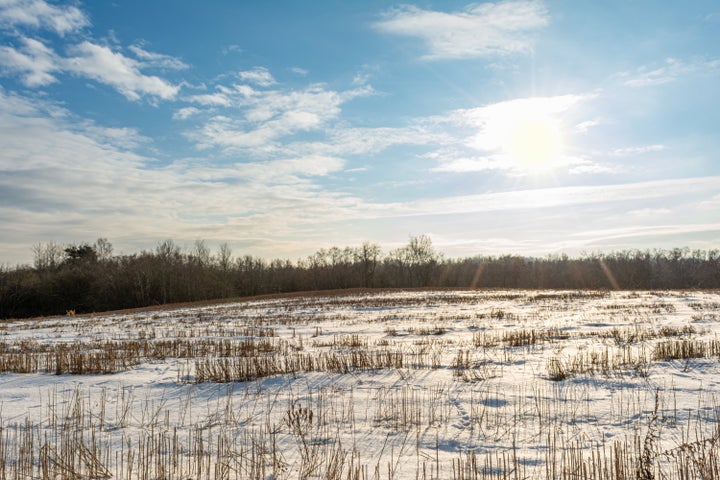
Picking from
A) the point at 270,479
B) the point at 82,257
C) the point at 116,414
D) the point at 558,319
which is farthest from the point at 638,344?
the point at 82,257

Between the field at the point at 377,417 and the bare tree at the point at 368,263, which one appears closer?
the field at the point at 377,417

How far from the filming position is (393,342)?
1357 centimetres

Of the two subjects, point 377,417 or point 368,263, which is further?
point 368,263

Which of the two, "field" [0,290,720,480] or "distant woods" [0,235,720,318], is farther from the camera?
"distant woods" [0,235,720,318]

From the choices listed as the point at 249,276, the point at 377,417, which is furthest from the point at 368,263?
the point at 377,417

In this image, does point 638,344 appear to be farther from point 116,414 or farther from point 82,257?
point 82,257

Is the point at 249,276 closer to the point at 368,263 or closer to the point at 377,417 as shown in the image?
the point at 368,263

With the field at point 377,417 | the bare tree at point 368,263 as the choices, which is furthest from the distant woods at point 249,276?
the field at point 377,417

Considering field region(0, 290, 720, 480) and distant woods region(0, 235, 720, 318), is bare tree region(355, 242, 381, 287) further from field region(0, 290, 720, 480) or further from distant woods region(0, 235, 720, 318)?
field region(0, 290, 720, 480)

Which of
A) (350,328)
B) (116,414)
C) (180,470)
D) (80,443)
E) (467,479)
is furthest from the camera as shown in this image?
(350,328)

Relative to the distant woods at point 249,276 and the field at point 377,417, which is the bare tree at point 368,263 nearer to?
the distant woods at point 249,276

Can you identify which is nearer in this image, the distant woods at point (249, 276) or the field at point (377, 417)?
the field at point (377, 417)

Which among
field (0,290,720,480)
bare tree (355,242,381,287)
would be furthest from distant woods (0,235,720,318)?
field (0,290,720,480)

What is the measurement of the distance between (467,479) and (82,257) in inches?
3435
